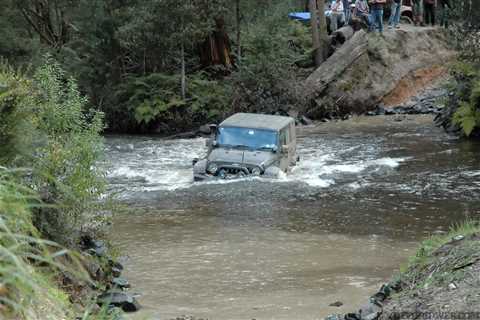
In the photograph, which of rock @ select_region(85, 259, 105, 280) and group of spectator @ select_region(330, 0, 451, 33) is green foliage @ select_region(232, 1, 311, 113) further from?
rock @ select_region(85, 259, 105, 280)

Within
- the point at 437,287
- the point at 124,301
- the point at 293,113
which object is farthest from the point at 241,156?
the point at 437,287

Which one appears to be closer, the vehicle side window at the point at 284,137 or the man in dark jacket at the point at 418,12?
the vehicle side window at the point at 284,137

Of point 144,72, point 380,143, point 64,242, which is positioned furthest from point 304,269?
point 144,72

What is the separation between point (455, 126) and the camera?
84.0 feet

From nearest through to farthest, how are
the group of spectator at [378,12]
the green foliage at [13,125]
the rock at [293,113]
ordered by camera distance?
the green foliage at [13,125] → the rock at [293,113] → the group of spectator at [378,12]

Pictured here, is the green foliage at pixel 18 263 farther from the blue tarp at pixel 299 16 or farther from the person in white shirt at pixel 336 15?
the blue tarp at pixel 299 16

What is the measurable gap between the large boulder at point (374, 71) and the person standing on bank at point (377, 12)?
39cm

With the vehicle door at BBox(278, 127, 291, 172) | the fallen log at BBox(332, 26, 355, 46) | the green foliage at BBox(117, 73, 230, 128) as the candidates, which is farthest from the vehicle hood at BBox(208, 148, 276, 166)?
the fallen log at BBox(332, 26, 355, 46)

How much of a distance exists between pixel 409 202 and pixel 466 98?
9.15m

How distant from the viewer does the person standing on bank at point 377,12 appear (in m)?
29.8

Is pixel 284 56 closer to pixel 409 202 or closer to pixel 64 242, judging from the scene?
pixel 409 202

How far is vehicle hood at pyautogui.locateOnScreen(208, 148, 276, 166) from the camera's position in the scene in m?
19.1

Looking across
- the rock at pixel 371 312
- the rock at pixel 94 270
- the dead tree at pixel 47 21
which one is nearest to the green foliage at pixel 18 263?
the rock at pixel 371 312

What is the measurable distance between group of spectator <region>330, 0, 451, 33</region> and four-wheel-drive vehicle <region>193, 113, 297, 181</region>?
1179 cm
